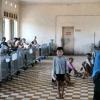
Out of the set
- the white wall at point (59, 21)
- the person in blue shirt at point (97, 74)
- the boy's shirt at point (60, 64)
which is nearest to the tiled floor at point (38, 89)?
the boy's shirt at point (60, 64)

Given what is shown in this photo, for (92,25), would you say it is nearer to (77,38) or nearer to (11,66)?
Result: (77,38)

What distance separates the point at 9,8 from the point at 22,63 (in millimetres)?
8183

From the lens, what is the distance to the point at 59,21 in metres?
24.2

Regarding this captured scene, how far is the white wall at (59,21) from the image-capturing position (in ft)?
78.5

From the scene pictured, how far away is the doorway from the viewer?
24406 mm

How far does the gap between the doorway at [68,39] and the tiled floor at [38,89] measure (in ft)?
38.7

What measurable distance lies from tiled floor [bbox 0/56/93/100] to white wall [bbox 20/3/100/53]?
464 inches

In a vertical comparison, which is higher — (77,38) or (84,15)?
(84,15)

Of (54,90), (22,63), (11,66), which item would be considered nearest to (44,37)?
(22,63)

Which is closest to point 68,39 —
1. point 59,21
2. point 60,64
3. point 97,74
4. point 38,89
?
point 59,21

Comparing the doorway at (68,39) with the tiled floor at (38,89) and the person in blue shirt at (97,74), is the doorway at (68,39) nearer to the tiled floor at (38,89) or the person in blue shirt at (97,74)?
the tiled floor at (38,89)

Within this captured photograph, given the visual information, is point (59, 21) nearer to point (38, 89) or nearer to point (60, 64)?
point (38, 89)

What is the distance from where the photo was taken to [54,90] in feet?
32.3

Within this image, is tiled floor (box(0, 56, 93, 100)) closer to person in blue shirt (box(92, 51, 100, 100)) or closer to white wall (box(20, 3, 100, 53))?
person in blue shirt (box(92, 51, 100, 100))
